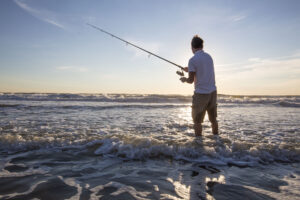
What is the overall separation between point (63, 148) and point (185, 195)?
260cm

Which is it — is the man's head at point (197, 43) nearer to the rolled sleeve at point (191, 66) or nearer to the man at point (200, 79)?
the man at point (200, 79)

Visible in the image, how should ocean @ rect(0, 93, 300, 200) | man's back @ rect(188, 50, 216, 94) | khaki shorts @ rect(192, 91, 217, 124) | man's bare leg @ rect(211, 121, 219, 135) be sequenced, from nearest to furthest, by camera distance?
ocean @ rect(0, 93, 300, 200), man's back @ rect(188, 50, 216, 94), khaki shorts @ rect(192, 91, 217, 124), man's bare leg @ rect(211, 121, 219, 135)

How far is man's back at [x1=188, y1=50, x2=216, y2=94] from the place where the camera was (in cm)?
451

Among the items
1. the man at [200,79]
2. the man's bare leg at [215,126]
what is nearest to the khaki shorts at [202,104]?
the man at [200,79]

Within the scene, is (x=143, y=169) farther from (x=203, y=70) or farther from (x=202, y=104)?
(x=203, y=70)

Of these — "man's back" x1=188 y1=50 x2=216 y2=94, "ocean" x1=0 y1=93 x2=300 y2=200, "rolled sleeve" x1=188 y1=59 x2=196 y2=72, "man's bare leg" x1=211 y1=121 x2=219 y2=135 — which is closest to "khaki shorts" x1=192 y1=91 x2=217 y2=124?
"man's back" x1=188 y1=50 x2=216 y2=94

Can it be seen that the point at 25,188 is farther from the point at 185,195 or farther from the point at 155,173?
the point at 185,195

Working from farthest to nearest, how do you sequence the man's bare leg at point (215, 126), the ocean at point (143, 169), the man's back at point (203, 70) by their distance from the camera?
the man's bare leg at point (215, 126)
the man's back at point (203, 70)
the ocean at point (143, 169)

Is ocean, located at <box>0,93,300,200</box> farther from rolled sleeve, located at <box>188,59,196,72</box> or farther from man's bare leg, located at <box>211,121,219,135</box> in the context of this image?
rolled sleeve, located at <box>188,59,196,72</box>

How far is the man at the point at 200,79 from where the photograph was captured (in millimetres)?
4520

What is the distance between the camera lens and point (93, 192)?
2213 millimetres

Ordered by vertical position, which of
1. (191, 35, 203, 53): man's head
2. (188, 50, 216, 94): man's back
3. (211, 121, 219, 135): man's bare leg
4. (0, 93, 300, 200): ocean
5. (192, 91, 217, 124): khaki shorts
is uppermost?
(191, 35, 203, 53): man's head

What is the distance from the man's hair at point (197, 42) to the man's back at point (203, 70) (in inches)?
5.7

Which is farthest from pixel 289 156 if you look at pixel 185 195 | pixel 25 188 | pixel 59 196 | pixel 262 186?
pixel 25 188
